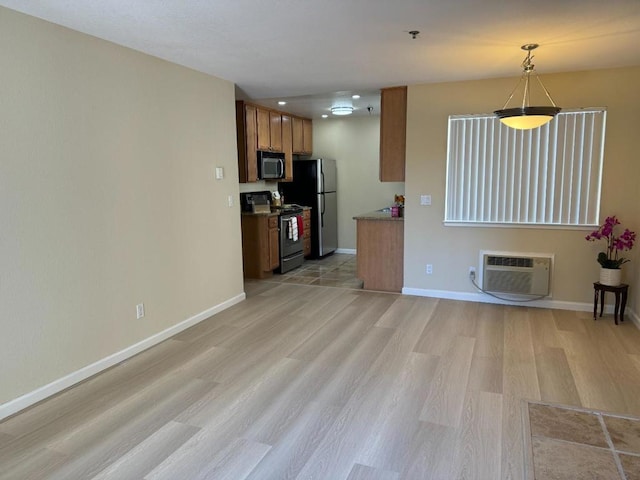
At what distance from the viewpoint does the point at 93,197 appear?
307 cm

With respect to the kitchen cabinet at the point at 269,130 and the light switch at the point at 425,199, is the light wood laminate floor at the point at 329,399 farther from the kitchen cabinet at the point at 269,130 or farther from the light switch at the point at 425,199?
the kitchen cabinet at the point at 269,130

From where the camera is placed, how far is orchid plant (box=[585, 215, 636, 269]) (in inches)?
158

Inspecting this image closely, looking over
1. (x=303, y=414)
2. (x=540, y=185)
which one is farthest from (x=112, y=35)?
(x=540, y=185)

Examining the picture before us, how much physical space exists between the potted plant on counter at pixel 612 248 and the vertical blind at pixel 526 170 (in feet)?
0.60

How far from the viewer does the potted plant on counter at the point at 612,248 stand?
158 inches

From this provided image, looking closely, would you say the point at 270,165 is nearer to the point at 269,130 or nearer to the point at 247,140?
the point at 269,130

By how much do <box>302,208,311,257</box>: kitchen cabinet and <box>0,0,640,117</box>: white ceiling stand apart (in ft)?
9.83

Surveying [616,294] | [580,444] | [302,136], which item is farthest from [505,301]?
[302,136]

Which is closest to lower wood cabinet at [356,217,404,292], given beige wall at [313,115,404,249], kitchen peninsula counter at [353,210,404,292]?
kitchen peninsula counter at [353,210,404,292]

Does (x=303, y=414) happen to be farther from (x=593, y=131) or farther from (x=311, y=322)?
(x=593, y=131)

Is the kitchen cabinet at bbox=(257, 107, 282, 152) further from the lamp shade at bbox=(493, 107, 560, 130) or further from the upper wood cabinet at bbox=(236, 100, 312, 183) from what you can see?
the lamp shade at bbox=(493, 107, 560, 130)

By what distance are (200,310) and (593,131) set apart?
4.25 m

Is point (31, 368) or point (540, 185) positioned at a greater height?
point (540, 185)

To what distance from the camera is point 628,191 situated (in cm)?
417
